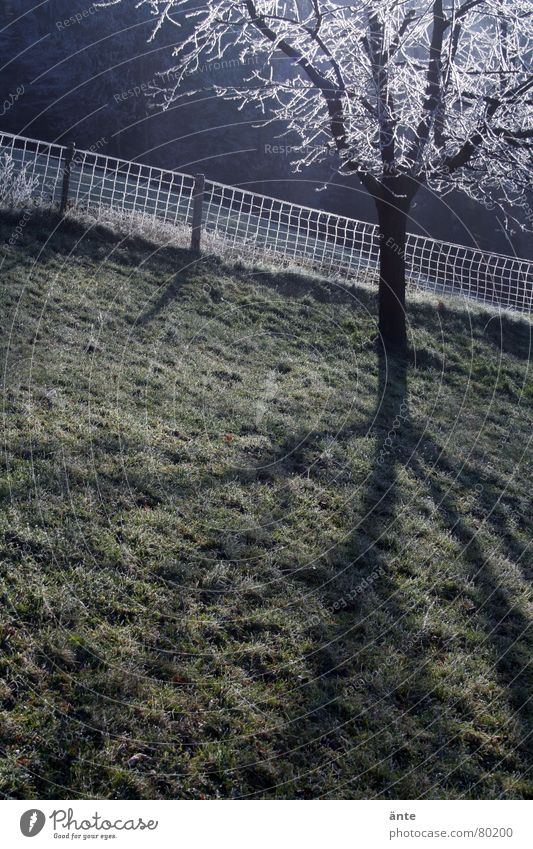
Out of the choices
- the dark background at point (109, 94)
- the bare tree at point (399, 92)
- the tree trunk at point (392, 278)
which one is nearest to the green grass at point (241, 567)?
the tree trunk at point (392, 278)

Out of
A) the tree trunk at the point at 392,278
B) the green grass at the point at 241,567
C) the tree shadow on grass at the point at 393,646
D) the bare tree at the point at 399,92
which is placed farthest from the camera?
the tree trunk at the point at 392,278

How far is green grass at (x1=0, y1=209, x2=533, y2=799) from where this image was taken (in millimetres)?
3812

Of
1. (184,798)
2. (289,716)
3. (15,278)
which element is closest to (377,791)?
(289,716)

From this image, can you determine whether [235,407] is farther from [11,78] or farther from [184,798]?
[11,78]

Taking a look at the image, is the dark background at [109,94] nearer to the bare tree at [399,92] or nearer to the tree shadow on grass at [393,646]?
the bare tree at [399,92]

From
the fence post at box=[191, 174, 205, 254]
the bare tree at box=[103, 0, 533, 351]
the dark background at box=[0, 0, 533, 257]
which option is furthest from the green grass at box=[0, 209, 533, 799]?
the dark background at box=[0, 0, 533, 257]

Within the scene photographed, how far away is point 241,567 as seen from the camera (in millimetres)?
5211

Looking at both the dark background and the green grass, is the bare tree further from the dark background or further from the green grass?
the dark background

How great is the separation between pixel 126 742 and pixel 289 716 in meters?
0.91

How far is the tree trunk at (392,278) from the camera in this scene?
11.1m
